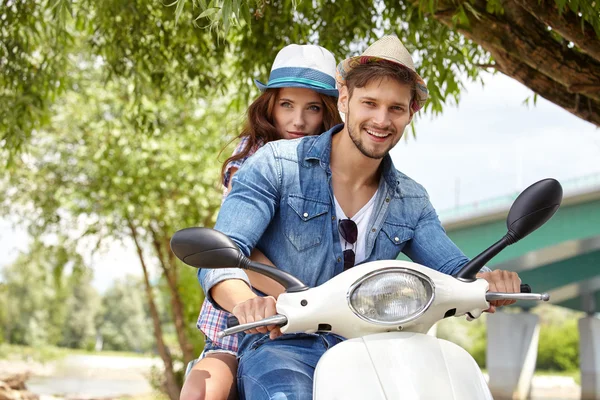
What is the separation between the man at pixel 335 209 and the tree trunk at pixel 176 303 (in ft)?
44.3

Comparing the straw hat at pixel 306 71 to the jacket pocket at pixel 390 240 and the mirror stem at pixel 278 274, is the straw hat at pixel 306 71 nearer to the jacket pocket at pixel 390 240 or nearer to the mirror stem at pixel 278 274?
the jacket pocket at pixel 390 240

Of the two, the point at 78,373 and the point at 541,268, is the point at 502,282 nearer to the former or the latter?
the point at 541,268

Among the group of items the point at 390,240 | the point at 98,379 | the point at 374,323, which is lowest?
the point at 98,379

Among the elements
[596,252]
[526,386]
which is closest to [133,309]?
[526,386]

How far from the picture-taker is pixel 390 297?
1870mm

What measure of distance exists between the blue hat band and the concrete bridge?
539 inches

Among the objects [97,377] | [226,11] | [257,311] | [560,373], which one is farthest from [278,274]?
[560,373]

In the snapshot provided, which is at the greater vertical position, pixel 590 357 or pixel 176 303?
pixel 176 303

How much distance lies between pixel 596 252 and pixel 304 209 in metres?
18.8

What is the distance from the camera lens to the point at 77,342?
4575cm

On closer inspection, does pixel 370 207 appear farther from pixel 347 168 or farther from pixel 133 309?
pixel 133 309

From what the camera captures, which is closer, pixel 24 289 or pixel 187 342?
pixel 187 342

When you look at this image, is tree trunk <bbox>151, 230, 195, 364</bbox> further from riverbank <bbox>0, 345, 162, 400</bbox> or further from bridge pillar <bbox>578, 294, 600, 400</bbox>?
bridge pillar <bbox>578, 294, 600, 400</bbox>

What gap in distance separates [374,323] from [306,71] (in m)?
1.78
